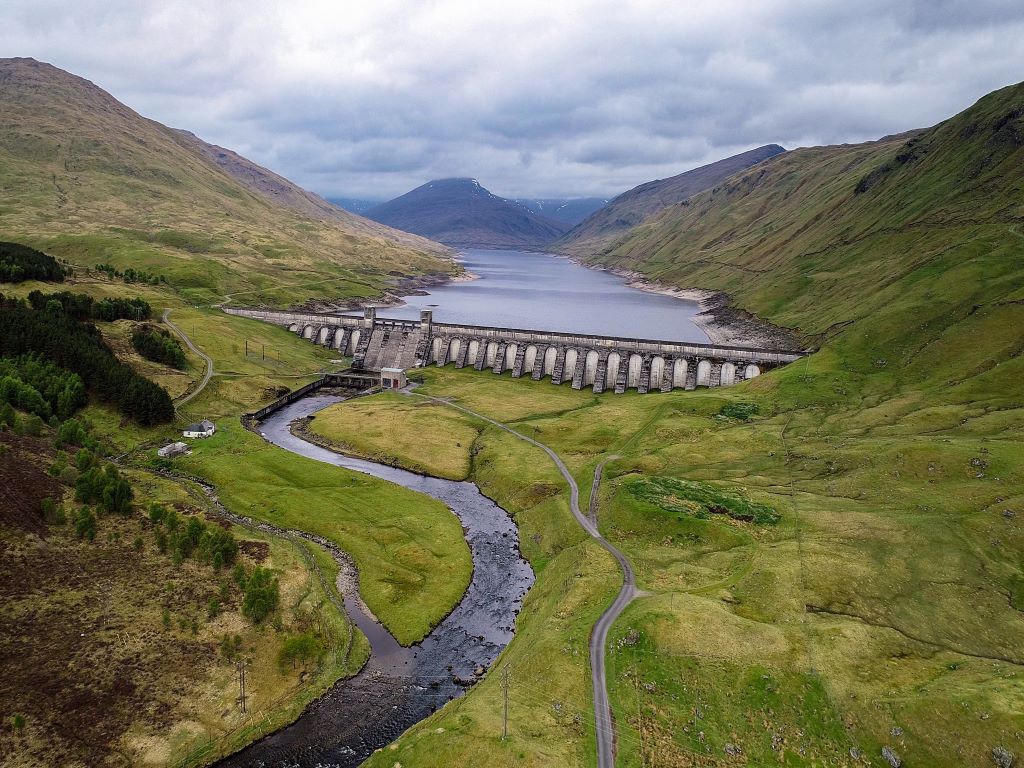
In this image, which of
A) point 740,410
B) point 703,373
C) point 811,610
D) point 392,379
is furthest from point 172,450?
point 703,373

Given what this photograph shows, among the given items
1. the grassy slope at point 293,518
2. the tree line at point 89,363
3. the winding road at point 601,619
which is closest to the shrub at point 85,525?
the grassy slope at point 293,518

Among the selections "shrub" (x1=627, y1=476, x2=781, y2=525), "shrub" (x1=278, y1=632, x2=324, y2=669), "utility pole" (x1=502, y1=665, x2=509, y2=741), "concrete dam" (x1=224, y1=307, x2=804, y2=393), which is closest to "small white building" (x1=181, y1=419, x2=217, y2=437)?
"concrete dam" (x1=224, y1=307, x2=804, y2=393)

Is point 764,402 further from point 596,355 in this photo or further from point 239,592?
point 239,592

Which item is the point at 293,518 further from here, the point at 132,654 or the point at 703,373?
the point at 703,373

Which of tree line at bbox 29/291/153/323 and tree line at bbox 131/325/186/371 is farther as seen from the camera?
tree line at bbox 131/325/186/371

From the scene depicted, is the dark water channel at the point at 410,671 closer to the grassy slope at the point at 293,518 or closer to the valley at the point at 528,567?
the valley at the point at 528,567

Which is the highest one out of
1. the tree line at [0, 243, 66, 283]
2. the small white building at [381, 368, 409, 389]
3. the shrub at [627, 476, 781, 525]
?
the tree line at [0, 243, 66, 283]

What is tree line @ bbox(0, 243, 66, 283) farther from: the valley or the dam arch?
the dam arch
